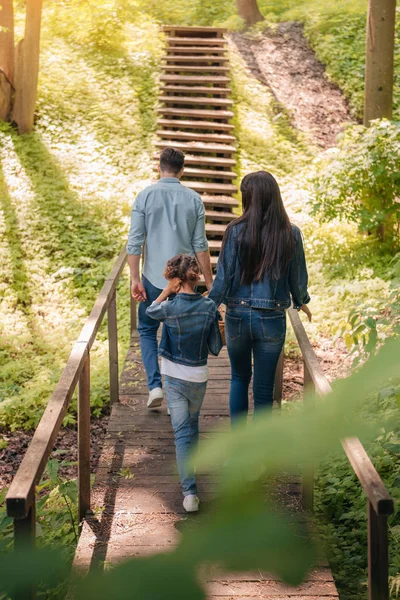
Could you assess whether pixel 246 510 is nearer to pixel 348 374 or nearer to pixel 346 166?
pixel 348 374

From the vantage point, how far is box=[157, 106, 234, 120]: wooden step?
1279 cm

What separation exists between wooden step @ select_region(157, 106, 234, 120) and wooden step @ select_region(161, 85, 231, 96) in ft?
1.39

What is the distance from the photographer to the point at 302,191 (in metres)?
12.1

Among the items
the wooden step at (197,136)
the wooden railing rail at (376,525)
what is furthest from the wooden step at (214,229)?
the wooden railing rail at (376,525)

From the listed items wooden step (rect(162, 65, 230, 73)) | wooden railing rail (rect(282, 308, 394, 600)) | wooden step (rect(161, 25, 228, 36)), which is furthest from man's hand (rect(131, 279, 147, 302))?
wooden step (rect(161, 25, 228, 36))

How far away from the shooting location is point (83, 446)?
13.2 feet

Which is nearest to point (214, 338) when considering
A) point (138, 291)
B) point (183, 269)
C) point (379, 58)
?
point (183, 269)

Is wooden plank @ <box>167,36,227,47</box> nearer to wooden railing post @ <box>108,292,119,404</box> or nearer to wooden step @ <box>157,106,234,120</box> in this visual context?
wooden step @ <box>157,106,234,120</box>

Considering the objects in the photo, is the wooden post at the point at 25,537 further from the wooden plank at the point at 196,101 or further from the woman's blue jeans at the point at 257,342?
the wooden plank at the point at 196,101

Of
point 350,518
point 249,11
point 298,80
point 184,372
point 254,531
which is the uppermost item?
point 249,11

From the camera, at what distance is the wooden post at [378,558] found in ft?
8.05

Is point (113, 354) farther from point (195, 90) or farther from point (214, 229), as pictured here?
point (195, 90)

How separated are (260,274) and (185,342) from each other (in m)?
0.56

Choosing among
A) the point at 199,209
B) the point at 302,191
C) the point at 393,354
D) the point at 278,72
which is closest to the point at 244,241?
the point at 199,209
